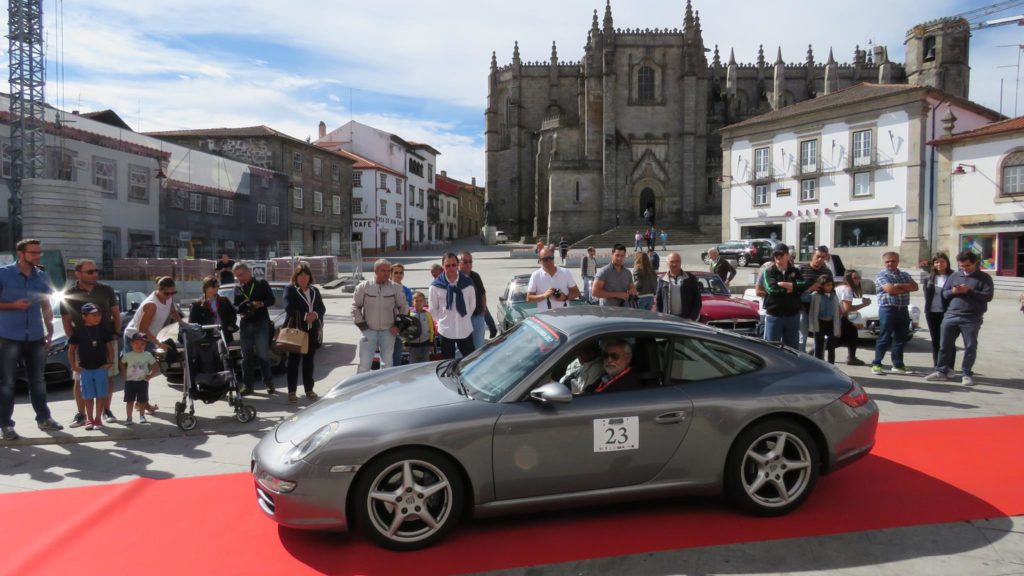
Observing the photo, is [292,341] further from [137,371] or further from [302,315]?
[137,371]

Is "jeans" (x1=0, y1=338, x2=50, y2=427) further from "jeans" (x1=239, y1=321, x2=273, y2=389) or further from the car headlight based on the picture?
the car headlight

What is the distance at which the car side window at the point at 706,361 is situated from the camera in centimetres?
414

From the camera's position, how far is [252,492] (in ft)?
15.4

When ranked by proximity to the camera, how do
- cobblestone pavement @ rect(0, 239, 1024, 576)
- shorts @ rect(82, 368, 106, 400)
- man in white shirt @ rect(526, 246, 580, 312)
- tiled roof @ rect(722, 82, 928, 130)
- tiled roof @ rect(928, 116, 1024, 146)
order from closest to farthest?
cobblestone pavement @ rect(0, 239, 1024, 576), shorts @ rect(82, 368, 106, 400), man in white shirt @ rect(526, 246, 580, 312), tiled roof @ rect(928, 116, 1024, 146), tiled roof @ rect(722, 82, 928, 130)

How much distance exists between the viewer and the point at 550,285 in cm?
838

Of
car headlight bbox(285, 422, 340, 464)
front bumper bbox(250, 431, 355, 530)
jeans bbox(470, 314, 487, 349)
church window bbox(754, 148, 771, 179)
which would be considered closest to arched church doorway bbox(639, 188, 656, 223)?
church window bbox(754, 148, 771, 179)

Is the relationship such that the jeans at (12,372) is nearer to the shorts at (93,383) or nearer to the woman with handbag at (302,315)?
the shorts at (93,383)

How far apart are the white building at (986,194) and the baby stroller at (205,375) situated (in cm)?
2977

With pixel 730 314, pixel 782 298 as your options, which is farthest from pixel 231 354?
pixel 730 314

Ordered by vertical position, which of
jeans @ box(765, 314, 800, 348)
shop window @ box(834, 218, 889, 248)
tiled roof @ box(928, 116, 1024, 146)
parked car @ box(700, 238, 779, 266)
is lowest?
jeans @ box(765, 314, 800, 348)

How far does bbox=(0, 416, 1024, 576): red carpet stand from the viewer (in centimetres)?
363

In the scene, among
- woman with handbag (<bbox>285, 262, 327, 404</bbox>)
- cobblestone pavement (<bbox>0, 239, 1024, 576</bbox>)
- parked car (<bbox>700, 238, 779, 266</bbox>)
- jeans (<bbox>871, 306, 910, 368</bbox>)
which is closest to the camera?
cobblestone pavement (<bbox>0, 239, 1024, 576</bbox>)

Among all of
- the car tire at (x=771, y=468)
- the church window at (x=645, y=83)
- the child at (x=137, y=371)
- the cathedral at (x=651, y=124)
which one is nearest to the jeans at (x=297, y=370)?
the child at (x=137, y=371)

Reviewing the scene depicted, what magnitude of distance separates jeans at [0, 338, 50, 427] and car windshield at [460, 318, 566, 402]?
448 centimetres
